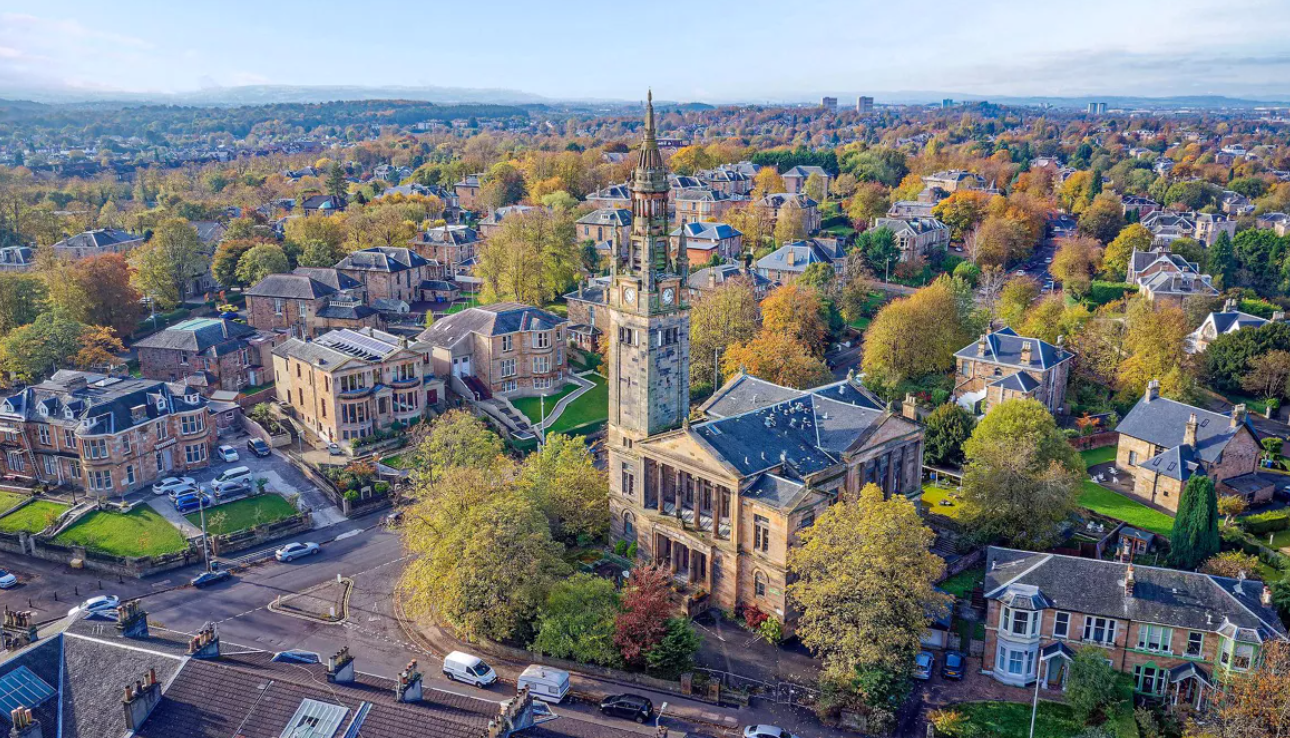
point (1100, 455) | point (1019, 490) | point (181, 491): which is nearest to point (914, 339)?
point (1100, 455)

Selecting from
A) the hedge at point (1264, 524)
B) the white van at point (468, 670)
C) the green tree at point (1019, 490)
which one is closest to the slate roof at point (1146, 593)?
the green tree at point (1019, 490)

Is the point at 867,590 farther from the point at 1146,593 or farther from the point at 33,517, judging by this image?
the point at 33,517

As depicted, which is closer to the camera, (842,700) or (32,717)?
(32,717)

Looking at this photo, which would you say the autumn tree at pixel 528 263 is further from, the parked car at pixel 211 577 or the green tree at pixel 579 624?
the green tree at pixel 579 624

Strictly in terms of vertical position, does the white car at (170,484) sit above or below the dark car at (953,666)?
above

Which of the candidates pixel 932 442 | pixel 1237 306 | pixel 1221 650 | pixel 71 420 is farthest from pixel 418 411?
pixel 1237 306

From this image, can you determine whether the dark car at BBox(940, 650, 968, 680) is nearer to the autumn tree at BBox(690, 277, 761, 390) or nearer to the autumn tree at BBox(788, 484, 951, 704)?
the autumn tree at BBox(788, 484, 951, 704)

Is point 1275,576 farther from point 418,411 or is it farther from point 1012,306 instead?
point 418,411
